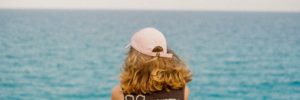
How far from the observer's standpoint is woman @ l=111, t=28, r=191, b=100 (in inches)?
86.0

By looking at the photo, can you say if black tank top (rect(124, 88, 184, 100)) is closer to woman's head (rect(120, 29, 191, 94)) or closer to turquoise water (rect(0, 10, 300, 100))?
woman's head (rect(120, 29, 191, 94))

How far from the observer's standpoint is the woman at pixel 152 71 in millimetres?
2186

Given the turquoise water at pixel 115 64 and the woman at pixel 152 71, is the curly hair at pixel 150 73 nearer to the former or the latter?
the woman at pixel 152 71

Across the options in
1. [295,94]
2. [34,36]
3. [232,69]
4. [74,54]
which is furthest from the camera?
[34,36]

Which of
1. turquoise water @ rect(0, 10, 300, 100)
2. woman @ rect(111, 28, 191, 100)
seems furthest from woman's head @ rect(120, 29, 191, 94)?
turquoise water @ rect(0, 10, 300, 100)

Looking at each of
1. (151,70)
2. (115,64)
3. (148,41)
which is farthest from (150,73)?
(115,64)

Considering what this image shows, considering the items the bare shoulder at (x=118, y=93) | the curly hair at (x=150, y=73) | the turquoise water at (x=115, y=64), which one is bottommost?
the bare shoulder at (x=118, y=93)

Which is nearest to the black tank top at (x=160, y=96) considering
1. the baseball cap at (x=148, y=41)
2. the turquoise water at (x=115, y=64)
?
the baseball cap at (x=148, y=41)

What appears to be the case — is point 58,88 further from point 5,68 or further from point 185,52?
point 185,52

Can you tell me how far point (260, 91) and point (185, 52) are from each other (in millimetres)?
13081

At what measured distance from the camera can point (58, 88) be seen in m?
28.5

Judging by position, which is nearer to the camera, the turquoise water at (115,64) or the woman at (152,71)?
the woman at (152,71)

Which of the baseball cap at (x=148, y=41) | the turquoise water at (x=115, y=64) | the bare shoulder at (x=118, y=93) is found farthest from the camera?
the turquoise water at (x=115, y=64)

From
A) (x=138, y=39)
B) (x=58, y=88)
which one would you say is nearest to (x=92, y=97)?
(x=58, y=88)
